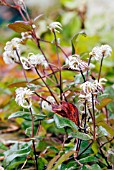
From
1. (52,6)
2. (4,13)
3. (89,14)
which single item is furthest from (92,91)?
(4,13)

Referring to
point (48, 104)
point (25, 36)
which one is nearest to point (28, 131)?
point (48, 104)

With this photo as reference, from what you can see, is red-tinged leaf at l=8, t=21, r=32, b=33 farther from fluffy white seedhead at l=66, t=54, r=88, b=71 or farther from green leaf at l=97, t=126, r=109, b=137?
green leaf at l=97, t=126, r=109, b=137

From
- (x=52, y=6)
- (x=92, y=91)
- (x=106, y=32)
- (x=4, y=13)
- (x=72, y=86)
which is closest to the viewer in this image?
(x=92, y=91)

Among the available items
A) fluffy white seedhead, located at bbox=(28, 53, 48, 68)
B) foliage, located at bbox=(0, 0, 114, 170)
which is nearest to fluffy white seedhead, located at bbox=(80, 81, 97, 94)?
foliage, located at bbox=(0, 0, 114, 170)

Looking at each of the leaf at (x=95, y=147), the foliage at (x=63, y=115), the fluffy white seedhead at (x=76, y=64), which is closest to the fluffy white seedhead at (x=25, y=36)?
the foliage at (x=63, y=115)

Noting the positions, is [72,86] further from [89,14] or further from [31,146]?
[89,14]

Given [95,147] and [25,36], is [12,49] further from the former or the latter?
[95,147]
